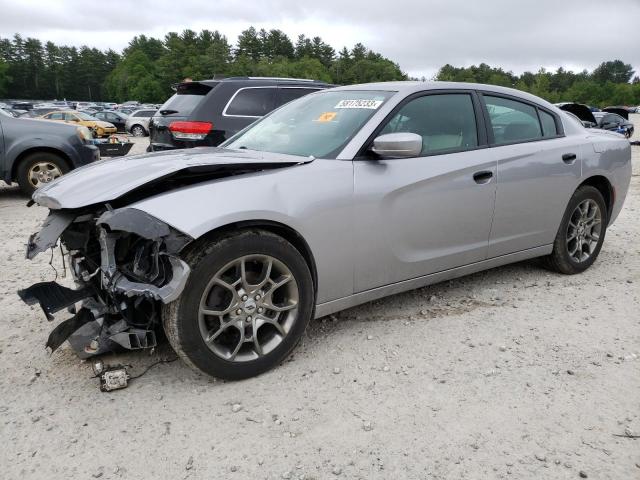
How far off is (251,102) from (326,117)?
3944 millimetres

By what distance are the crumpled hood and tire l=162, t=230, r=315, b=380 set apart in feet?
1.30

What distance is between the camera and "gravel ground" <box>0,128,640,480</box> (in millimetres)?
2207

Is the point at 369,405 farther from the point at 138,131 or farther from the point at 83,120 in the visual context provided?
the point at 138,131

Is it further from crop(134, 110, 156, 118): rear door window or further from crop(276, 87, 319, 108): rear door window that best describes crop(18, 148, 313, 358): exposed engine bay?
crop(134, 110, 156, 118): rear door window

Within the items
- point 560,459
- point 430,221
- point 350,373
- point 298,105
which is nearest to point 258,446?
point 350,373

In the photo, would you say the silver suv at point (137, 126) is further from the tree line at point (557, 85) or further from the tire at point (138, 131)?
the tree line at point (557, 85)

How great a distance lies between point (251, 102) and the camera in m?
7.21

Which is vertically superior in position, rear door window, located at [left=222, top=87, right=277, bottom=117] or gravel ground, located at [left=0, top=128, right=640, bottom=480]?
rear door window, located at [left=222, top=87, right=277, bottom=117]

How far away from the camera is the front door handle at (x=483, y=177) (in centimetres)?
362

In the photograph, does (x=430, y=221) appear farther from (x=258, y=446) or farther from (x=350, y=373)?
(x=258, y=446)

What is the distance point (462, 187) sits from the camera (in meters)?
3.53

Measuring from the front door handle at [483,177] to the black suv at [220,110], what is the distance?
13.1ft

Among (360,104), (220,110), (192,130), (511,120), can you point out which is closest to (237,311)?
(360,104)

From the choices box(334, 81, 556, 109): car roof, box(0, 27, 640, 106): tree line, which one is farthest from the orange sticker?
box(0, 27, 640, 106): tree line
